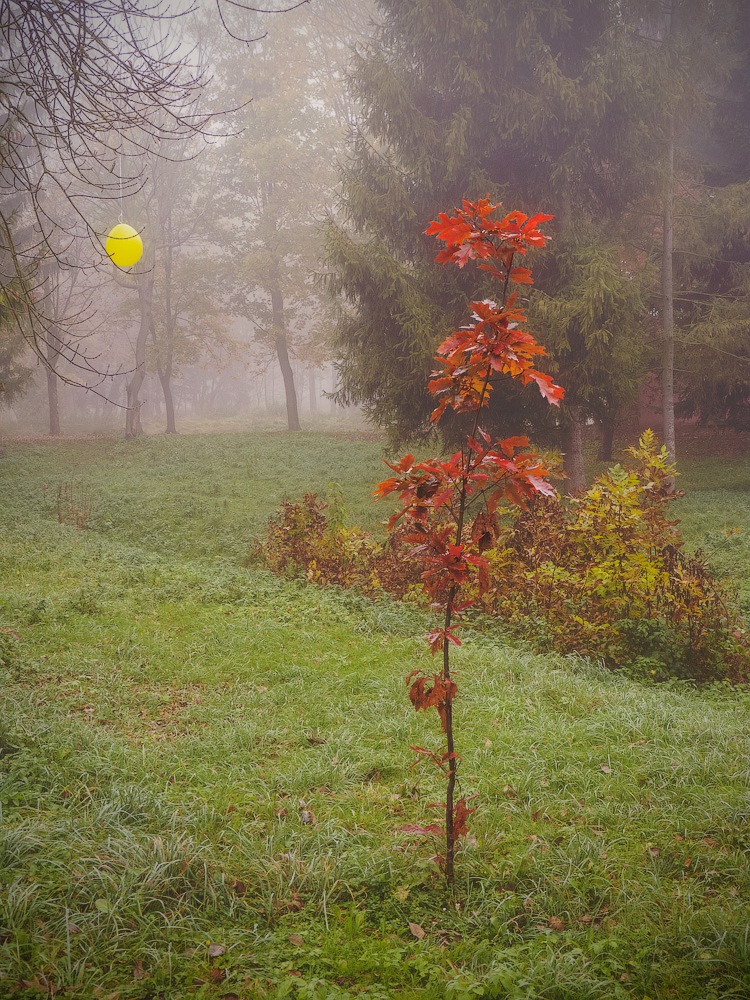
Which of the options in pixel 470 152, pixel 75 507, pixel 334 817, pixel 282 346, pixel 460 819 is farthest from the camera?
pixel 282 346

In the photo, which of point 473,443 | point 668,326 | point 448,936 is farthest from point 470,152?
point 448,936

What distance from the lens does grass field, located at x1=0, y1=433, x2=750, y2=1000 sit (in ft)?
7.86

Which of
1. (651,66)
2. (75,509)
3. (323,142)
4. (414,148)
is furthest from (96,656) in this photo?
(323,142)

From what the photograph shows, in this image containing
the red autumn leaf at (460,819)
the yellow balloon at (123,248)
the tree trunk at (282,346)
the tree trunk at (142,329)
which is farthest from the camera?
the tree trunk at (282,346)

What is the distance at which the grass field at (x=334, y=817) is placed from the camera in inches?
94.3

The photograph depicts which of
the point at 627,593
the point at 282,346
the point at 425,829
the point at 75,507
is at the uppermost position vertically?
the point at 282,346

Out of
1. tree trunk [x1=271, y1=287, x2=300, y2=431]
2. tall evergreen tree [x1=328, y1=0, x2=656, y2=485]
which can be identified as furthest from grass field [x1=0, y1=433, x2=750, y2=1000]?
tree trunk [x1=271, y1=287, x2=300, y2=431]

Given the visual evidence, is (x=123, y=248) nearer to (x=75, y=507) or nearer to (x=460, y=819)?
(x=75, y=507)

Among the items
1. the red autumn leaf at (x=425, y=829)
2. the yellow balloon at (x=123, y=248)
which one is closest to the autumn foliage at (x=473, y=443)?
→ the red autumn leaf at (x=425, y=829)

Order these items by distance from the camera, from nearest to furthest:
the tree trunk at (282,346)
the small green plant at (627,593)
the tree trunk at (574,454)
Result: the small green plant at (627,593)
the tree trunk at (574,454)
the tree trunk at (282,346)

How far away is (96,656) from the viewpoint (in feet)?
17.6

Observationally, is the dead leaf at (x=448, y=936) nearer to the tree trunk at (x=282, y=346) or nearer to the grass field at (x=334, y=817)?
the grass field at (x=334, y=817)

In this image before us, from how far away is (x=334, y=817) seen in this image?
10.9ft

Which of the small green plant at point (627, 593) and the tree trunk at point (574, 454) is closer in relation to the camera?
the small green plant at point (627, 593)
